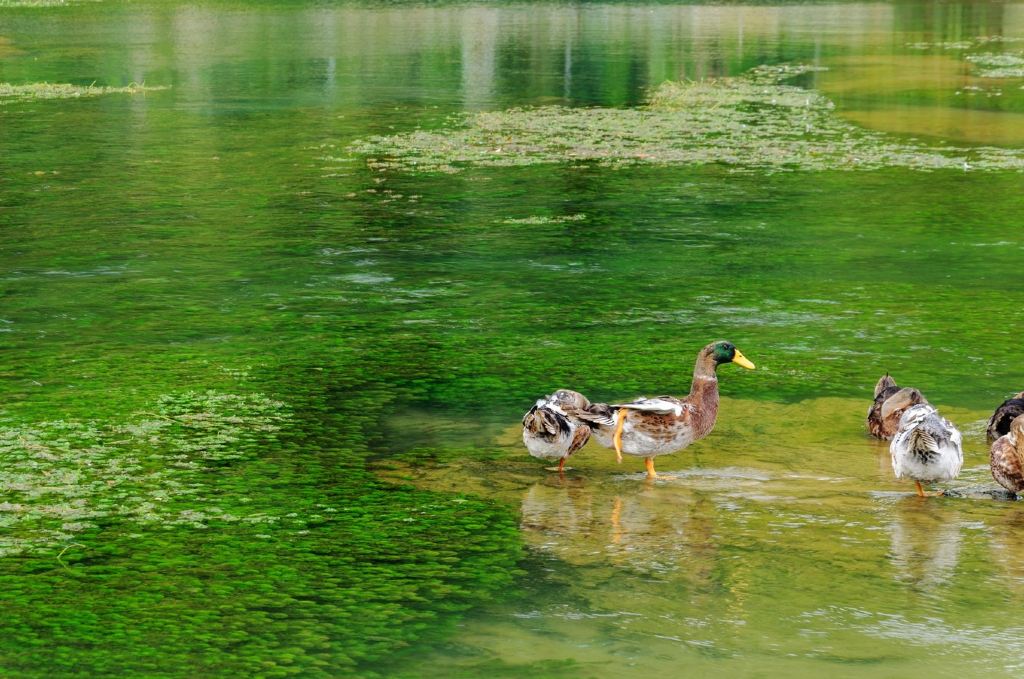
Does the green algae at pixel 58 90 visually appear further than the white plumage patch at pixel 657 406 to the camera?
Yes

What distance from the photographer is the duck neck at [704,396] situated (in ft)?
26.6

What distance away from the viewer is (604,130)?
882 inches

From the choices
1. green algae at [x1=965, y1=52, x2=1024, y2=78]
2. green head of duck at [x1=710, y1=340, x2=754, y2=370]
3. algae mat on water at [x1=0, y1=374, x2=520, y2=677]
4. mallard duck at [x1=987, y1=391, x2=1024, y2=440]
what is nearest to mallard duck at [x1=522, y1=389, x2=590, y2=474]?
algae mat on water at [x1=0, y1=374, x2=520, y2=677]

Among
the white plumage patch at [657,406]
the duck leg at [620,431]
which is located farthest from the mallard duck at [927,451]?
the duck leg at [620,431]

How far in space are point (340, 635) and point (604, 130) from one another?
56.3 ft

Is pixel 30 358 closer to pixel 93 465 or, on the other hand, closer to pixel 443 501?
pixel 93 465

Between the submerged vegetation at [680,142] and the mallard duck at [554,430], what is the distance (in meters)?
10.9

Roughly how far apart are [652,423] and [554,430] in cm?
50

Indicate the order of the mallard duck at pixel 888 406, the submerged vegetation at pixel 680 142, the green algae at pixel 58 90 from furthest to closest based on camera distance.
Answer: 1. the green algae at pixel 58 90
2. the submerged vegetation at pixel 680 142
3. the mallard duck at pixel 888 406

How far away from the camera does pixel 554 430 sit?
7684mm

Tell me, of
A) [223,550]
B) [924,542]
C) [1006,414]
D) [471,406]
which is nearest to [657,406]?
[924,542]

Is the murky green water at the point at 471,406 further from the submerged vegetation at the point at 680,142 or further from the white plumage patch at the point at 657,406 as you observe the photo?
the submerged vegetation at the point at 680,142

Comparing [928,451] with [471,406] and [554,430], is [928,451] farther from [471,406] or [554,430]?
Result: [471,406]

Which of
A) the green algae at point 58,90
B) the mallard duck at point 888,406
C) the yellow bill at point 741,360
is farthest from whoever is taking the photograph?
the green algae at point 58,90
